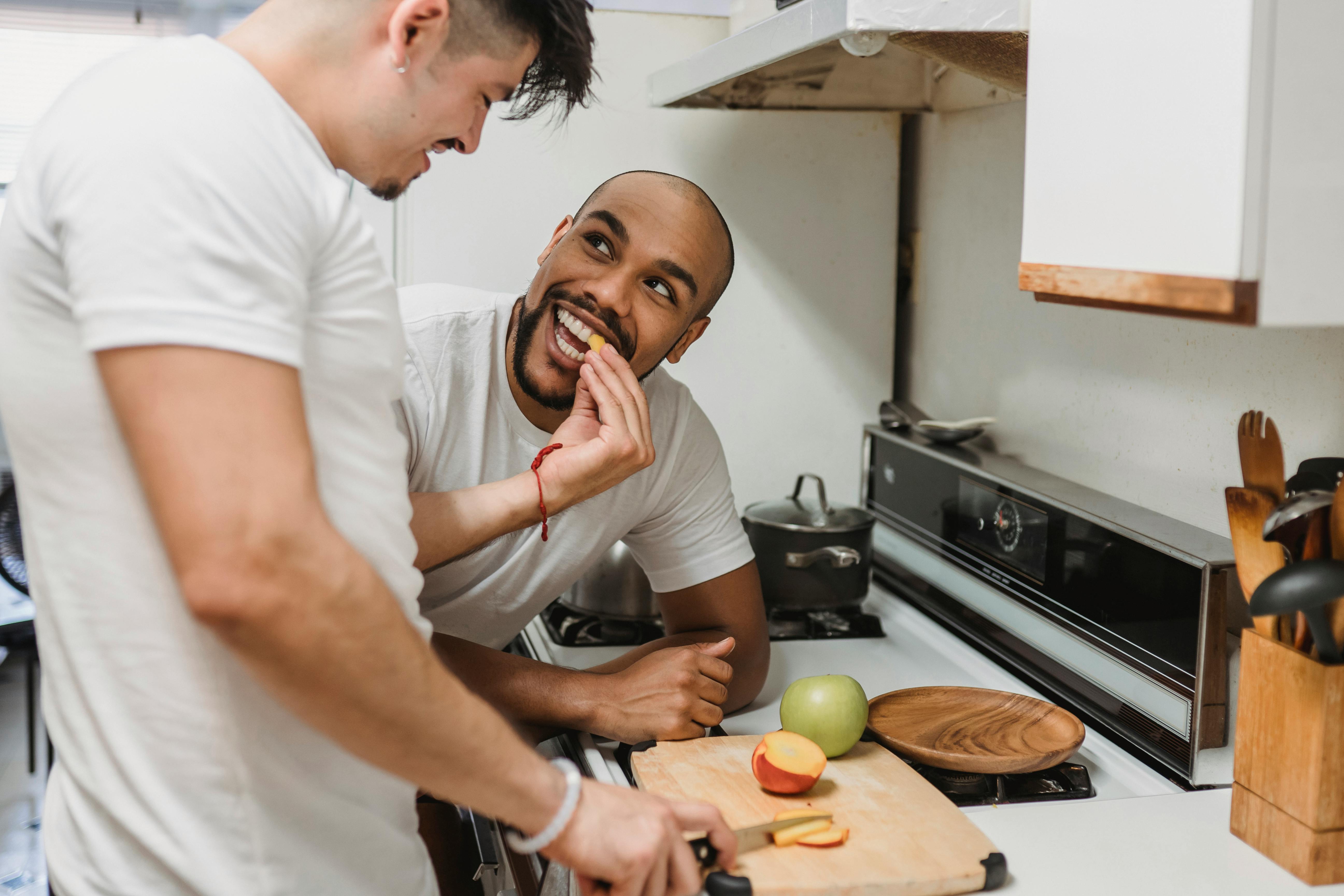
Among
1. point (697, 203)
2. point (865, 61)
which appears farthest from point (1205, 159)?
point (865, 61)

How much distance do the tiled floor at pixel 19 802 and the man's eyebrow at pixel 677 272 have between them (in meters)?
1.69

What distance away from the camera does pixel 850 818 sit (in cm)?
105

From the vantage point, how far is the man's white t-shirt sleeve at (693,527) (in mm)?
1559

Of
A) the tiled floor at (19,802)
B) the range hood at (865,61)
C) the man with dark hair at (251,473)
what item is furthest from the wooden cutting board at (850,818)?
the tiled floor at (19,802)

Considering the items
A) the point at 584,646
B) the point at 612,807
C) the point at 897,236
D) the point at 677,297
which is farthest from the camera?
the point at 897,236

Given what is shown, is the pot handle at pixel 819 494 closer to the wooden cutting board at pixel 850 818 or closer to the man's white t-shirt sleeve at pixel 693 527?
the man's white t-shirt sleeve at pixel 693 527

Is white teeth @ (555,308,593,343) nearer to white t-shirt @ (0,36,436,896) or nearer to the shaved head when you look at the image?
the shaved head

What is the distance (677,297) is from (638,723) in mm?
558

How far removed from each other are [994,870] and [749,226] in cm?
140

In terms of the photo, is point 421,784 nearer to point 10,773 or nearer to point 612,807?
point 612,807

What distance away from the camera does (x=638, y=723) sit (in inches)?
49.9

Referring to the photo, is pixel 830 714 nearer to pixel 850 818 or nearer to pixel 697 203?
pixel 850 818

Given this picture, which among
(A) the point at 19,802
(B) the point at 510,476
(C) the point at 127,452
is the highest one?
(C) the point at 127,452

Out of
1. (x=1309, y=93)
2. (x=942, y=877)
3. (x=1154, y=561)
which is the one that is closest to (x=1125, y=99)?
(x=1309, y=93)
